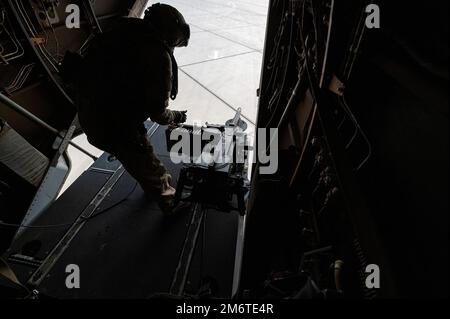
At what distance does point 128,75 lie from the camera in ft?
6.17

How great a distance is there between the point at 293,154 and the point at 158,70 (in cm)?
133

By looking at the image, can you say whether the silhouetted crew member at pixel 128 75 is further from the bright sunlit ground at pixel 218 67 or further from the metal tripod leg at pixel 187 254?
the bright sunlit ground at pixel 218 67

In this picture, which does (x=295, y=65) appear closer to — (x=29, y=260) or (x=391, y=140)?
(x=391, y=140)

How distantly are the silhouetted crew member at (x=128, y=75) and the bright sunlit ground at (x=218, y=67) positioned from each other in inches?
73.5

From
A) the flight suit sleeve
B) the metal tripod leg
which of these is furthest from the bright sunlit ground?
the flight suit sleeve

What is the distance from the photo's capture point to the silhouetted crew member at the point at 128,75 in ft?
6.15

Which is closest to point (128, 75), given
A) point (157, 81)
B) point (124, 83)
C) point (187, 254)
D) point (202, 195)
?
point (124, 83)

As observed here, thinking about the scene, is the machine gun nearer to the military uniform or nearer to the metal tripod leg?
the metal tripod leg

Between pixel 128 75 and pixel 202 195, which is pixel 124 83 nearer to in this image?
pixel 128 75

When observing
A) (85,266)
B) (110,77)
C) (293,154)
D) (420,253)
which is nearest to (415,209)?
(420,253)

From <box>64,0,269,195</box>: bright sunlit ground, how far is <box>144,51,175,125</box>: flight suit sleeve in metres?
2.21

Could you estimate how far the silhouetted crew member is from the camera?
1876 millimetres

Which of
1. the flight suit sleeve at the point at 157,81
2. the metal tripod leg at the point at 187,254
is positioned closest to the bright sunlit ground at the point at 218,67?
the metal tripod leg at the point at 187,254

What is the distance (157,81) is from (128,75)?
0.22m
